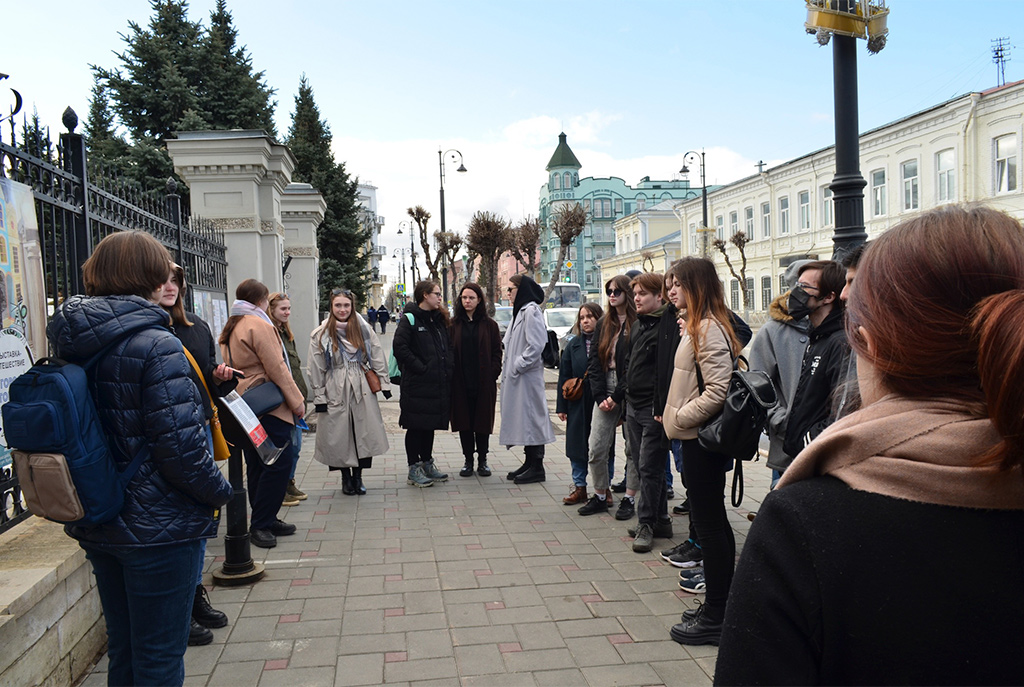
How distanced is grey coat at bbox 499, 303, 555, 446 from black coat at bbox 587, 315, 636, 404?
1179mm

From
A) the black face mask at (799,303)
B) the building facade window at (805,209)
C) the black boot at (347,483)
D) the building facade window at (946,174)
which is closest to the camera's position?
the black face mask at (799,303)

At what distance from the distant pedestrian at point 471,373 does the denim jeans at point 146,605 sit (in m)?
5.28

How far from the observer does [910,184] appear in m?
31.8

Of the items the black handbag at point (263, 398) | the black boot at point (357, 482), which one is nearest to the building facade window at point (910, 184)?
the black boot at point (357, 482)

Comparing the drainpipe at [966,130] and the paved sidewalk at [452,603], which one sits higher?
the drainpipe at [966,130]

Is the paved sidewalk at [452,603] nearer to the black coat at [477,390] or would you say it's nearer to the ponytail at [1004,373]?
the black coat at [477,390]

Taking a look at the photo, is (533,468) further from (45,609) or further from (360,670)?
(45,609)

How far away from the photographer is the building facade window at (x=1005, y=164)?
25891 millimetres

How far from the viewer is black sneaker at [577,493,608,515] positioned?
6.50 metres

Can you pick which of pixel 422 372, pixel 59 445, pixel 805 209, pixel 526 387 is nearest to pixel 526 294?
pixel 526 387

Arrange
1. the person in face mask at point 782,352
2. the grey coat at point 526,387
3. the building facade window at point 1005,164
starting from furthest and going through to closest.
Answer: the building facade window at point 1005,164, the grey coat at point 526,387, the person in face mask at point 782,352

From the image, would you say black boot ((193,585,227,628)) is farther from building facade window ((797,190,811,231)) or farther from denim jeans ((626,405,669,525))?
building facade window ((797,190,811,231))

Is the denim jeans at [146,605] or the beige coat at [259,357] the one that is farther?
the beige coat at [259,357]

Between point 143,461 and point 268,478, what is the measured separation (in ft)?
10.1
